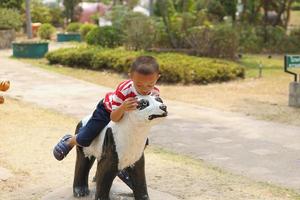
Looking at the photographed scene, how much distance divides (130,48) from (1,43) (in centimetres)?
927

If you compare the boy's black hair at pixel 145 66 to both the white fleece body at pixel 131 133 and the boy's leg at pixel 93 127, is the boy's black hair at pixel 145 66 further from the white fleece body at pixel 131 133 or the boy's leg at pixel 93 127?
the boy's leg at pixel 93 127

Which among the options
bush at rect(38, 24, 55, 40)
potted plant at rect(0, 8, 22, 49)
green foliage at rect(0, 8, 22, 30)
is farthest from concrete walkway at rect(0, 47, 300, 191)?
bush at rect(38, 24, 55, 40)

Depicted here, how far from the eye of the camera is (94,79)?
14703 mm

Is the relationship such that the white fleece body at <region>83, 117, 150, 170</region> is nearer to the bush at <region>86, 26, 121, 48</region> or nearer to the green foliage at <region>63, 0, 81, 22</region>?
the bush at <region>86, 26, 121, 48</region>

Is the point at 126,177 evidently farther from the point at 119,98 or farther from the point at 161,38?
the point at 161,38

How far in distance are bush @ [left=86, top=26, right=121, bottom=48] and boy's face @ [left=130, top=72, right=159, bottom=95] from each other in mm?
16276

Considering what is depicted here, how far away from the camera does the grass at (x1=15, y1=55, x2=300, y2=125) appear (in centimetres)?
987

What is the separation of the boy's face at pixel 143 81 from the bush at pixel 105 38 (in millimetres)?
16276

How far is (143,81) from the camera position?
12.4 feet

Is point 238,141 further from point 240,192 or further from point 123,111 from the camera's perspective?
point 123,111

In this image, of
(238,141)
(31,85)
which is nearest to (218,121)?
(238,141)

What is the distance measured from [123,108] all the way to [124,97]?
96mm

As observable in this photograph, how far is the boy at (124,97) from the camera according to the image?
3764 mm

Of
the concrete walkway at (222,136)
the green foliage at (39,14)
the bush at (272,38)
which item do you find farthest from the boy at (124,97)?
the green foliage at (39,14)
